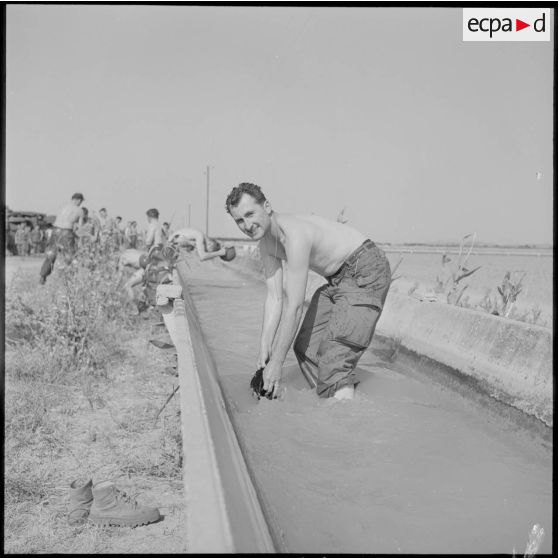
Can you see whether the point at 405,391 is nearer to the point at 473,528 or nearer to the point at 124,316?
the point at 473,528

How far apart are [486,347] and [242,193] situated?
215 centimetres

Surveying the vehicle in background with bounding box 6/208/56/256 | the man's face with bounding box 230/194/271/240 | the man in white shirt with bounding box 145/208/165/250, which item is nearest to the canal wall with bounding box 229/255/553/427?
the man's face with bounding box 230/194/271/240

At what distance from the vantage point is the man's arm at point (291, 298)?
11.5 feet

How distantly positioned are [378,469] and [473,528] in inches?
25.9

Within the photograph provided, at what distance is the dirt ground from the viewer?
8.83ft

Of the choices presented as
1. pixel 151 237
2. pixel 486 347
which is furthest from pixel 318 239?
pixel 151 237

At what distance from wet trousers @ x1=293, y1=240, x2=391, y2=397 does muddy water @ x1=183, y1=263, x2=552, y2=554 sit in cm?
21

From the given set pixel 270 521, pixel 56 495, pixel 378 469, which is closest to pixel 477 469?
pixel 378 469

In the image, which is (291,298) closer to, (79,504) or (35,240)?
(79,504)

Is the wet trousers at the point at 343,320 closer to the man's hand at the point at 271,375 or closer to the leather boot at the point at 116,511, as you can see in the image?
the man's hand at the point at 271,375

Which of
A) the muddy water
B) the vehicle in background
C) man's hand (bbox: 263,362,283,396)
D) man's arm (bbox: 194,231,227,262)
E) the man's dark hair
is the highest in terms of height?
the vehicle in background

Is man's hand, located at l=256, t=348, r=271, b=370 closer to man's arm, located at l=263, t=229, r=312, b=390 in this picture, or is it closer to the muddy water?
man's arm, located at l=263, t=229, r=312, b=390

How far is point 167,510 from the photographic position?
2926 millimetres

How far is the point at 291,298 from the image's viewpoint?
3.58m
